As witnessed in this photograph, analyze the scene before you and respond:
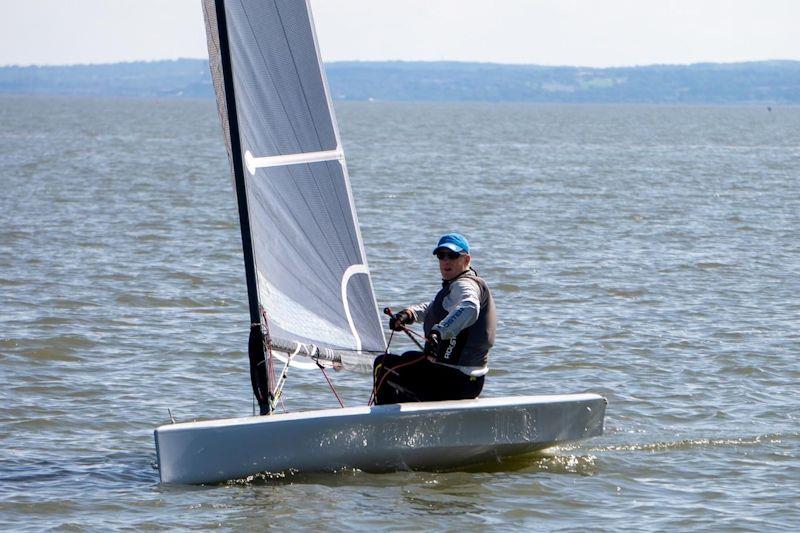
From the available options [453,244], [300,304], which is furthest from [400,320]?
[300,304]

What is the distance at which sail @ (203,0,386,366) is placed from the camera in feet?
22.5

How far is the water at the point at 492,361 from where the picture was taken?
687 cm

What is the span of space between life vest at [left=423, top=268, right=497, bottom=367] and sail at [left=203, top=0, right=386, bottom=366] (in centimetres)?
49

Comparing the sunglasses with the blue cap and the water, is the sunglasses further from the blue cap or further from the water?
→ the water

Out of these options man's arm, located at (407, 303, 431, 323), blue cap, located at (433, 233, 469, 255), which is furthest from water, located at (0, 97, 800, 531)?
blue cap, located at (433, 233, 469, 255)

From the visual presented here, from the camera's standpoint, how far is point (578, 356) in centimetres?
1088

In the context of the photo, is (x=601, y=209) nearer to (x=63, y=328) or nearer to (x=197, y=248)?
(x=197, y=248)

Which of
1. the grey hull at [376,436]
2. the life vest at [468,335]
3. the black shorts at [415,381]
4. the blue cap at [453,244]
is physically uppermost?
the blue cap at [453,244]

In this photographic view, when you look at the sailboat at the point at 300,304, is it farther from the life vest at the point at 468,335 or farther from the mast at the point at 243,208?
the life vest at the point at 468,335

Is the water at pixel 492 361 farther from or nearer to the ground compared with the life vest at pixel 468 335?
nearer to the ground

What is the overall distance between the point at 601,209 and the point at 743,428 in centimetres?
1625

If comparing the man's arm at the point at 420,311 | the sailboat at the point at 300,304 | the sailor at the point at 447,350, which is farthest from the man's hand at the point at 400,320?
the sailboat at the point at 300,304

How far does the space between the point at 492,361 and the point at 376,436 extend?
366cm

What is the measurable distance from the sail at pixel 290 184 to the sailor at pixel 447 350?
0.34 m
